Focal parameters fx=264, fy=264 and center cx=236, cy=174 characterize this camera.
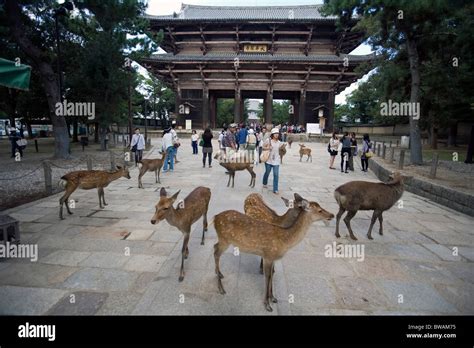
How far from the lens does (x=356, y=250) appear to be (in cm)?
466

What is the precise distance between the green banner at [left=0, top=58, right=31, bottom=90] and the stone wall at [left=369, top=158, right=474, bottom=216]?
10304mm

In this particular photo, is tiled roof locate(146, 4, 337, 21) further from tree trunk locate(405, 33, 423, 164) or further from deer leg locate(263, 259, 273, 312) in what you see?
deer leg locate(263, 259, 273, 312)

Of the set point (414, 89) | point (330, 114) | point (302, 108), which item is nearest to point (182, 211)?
point (414, 89)

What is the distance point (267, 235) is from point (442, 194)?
25.5 ft

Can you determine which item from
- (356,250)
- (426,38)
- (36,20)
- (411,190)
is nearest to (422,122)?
(426,38)

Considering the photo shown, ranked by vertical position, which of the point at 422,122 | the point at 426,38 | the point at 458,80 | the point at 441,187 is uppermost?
the point at 426,38

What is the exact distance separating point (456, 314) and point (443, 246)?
7.71 feet

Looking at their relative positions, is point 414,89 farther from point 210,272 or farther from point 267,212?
point 210,272

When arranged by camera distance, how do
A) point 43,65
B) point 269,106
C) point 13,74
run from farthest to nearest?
point 269,106, point 43,65, point 13,74

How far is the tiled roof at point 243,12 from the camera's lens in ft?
106

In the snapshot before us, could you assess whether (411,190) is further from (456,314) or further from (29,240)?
(29,240)

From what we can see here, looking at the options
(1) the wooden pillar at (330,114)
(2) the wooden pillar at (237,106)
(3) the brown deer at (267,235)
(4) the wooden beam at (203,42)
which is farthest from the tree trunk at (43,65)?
(1) the wooden pillar at (330,114)

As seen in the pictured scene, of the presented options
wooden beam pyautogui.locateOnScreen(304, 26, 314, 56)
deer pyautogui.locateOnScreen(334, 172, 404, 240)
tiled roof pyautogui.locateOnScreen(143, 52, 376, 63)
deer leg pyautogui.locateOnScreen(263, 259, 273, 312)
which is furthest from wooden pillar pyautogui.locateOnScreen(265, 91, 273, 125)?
deer leg pyautogui.locateOnScreen(263, 259, 273, 312)

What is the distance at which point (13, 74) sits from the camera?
411 cm
